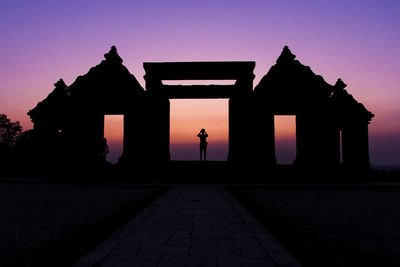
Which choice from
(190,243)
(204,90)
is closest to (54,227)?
(190,243)

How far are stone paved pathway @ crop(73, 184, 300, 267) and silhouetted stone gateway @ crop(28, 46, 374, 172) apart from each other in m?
14.3

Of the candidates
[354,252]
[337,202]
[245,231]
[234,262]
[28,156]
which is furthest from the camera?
[28,156]

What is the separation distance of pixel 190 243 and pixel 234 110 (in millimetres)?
17355

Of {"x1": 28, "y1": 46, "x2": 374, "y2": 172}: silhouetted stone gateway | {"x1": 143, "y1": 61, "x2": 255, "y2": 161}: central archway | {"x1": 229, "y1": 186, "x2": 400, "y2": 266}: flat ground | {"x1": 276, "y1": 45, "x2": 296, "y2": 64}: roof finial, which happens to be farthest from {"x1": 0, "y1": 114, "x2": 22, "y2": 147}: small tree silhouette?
{"x1": 229, "y1": 186, "x2": 400, "y2": 266}: flat ground

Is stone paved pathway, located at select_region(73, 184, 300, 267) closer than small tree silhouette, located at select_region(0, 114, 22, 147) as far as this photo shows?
Yes

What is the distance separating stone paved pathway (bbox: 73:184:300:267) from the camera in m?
4.39

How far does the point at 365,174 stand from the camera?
21.2 meters

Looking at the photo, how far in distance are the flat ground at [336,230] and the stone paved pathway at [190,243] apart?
299mm

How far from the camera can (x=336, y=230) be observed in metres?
6.12

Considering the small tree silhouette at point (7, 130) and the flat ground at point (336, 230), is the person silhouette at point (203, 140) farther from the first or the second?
the small tree silhouette at point (7, 130)

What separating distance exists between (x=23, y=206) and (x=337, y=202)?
28.2 feet

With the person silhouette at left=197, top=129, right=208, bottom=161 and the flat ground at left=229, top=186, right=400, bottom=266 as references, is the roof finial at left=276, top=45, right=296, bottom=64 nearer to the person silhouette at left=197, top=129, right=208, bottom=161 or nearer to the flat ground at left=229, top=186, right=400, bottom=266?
the person silhouette at left=197, top=129, right=208, bottom=161

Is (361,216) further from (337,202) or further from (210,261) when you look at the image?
(210,261)

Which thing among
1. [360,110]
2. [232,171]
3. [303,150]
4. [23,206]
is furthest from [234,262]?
[360,110]
